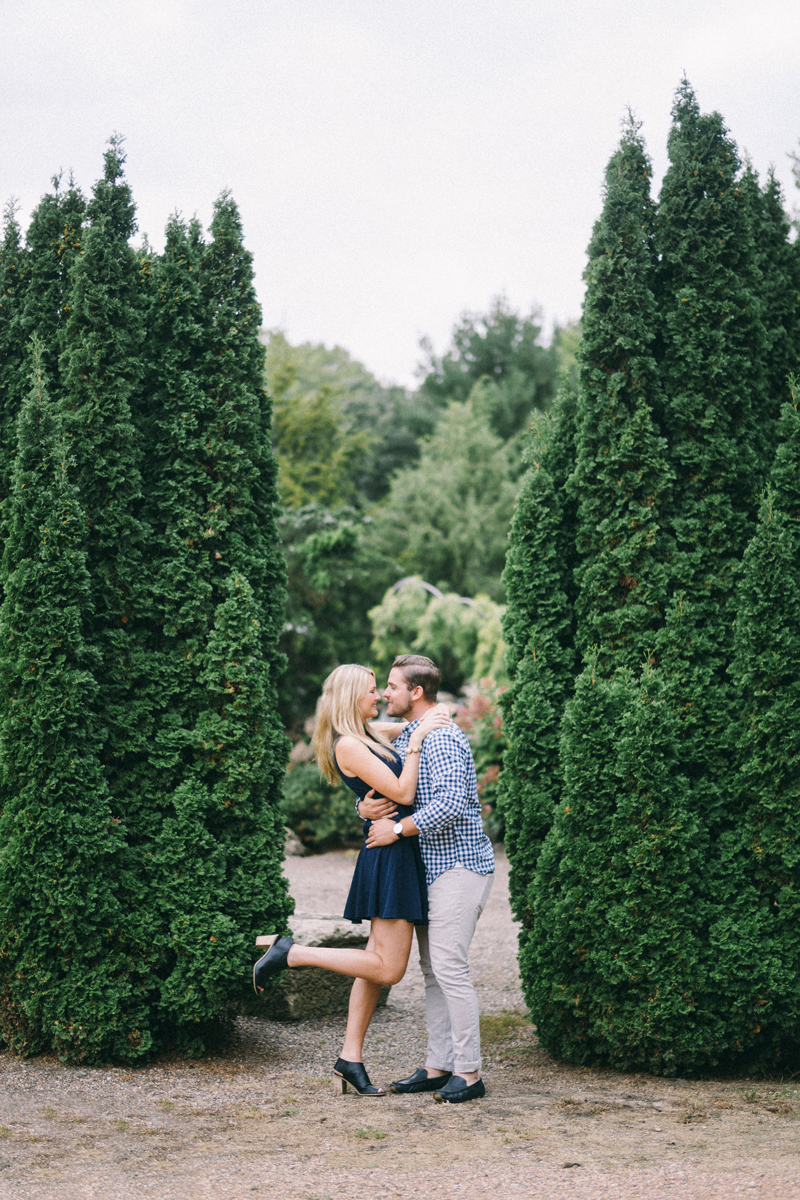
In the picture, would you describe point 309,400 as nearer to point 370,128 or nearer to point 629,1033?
point 370,128

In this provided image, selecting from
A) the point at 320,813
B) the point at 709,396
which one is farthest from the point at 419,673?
the point at 320,813

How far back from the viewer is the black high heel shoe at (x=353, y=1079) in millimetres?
3984

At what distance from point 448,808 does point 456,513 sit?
1976cm

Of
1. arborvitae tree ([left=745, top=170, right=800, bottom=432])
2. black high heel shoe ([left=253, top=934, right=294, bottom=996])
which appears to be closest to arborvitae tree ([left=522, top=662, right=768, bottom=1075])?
black high heel shoe ([left=253, top=934, right=294, bottom=996])

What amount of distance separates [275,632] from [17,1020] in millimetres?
2324

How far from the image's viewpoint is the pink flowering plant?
11.9m

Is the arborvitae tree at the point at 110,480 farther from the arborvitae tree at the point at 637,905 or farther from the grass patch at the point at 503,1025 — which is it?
the grass patch at the point at 503,1025

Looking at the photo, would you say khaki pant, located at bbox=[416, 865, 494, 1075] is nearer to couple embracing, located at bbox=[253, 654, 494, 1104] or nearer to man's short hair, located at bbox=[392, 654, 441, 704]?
couple embracing, located at bbox=[253, 654, 494, 1104]

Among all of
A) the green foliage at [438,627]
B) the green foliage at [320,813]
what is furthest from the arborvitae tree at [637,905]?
the green foliage at [438,627]

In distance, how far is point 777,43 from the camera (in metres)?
6.26

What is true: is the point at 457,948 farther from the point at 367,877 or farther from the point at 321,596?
the point at 321,596

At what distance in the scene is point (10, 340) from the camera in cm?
511

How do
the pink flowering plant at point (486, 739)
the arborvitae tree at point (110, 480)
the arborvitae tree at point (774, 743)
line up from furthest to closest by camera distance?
the pink flowering plant at point (486, 739) < the arborvitae tree at point (110, 480) < the arborvitae tree at point (774, 743)

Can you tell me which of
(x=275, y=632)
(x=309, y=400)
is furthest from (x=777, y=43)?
(x=309, y=400)
